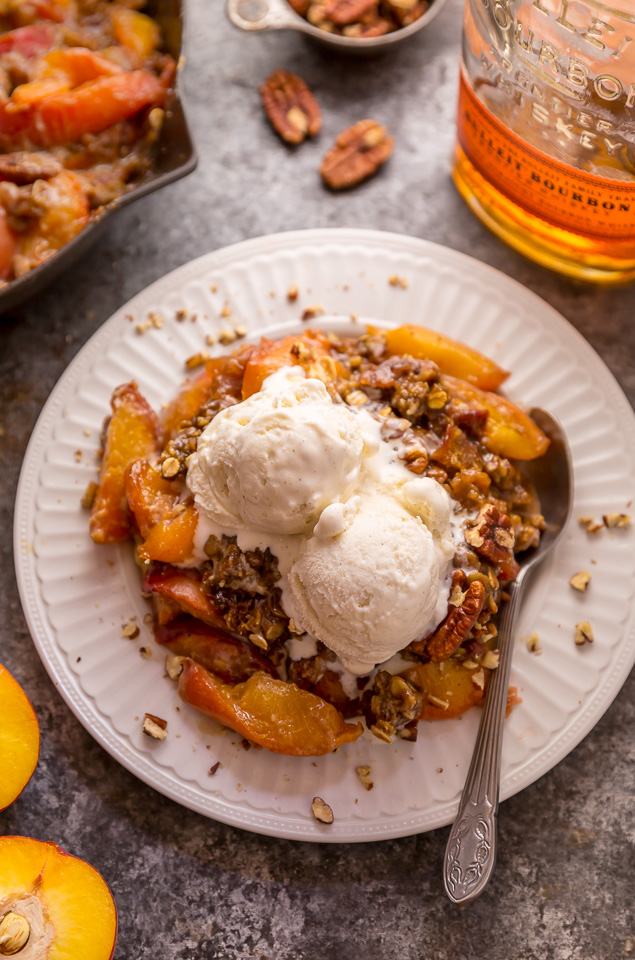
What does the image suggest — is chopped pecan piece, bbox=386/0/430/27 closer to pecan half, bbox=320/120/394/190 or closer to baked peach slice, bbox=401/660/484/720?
pecan half, bbox=320/120/394/190

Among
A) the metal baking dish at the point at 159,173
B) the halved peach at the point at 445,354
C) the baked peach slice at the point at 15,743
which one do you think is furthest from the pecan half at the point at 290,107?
the baked peach slice at the point at 15,743

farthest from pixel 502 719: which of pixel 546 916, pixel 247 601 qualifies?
pixel 247 601

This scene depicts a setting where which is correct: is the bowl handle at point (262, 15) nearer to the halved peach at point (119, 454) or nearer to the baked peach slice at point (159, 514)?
the halved peach at point (119, 454)

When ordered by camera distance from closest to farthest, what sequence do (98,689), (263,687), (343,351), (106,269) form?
(263,687) < (98,689) < (343,351) < (106,269)

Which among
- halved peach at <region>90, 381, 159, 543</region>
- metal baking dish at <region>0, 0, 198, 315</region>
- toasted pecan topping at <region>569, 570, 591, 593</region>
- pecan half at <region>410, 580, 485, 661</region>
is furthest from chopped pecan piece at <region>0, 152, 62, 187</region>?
toasted pecan topping at <region>569, 570, 591, 593</region>

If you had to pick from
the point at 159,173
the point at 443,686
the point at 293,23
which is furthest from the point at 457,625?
the point at 293,23

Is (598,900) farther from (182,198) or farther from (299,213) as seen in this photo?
(182,198)

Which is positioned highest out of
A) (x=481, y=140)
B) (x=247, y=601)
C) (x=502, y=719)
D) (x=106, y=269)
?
(x=481, y=140)
